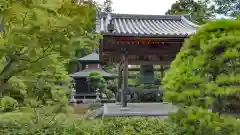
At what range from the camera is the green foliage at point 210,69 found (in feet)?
12.4

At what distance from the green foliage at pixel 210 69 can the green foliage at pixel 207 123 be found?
163 mm

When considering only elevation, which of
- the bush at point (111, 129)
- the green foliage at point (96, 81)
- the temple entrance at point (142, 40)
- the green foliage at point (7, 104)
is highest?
the temple entrance at point (142, 40)

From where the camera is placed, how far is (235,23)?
404cm

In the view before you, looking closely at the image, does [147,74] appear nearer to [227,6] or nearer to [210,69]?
[210,69]

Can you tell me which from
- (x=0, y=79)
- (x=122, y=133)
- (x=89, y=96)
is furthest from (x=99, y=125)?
(x=89, y=96)

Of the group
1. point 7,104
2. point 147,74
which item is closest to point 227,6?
point 147,74

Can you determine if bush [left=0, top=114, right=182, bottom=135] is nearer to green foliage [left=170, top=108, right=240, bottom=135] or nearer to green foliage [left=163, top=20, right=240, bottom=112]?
green foliage [left=170, top=108, right=240, bottom=135]

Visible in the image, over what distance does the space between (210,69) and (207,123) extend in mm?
711

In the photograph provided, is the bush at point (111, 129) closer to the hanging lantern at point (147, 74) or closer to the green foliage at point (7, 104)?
the green foliage at point (7, 104)

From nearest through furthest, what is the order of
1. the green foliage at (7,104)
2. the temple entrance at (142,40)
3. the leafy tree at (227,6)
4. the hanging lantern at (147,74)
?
the green foliage at (7,104)
the temple entrance at (142,40)
the hanging lantern at (147,74)
the leafy tree at (227,6)

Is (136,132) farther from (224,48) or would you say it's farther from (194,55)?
(224,48)

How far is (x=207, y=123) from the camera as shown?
155 inches

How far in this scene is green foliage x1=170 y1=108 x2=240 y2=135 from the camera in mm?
3824

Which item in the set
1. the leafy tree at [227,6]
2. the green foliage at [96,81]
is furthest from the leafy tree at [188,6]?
the green foliage at [96,81]
